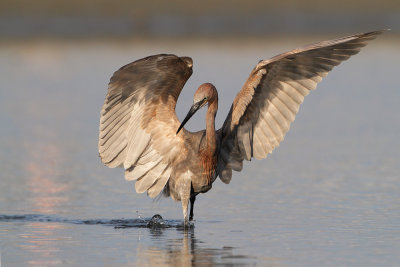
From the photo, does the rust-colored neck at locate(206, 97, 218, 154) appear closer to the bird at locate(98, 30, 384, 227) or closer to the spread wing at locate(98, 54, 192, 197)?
the bird at locate(98, 30, 384, 227)

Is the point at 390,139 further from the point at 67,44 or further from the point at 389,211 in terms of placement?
the point at 67,44

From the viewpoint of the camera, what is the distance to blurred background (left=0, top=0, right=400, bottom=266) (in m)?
10.4

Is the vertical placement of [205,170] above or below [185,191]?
above

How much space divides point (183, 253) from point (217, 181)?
4602mm

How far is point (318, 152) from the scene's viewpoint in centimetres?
1662

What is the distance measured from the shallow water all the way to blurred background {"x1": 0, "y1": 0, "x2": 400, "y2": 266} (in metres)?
0.02

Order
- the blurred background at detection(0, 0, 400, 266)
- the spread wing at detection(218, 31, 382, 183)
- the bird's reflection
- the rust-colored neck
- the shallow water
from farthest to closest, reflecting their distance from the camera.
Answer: the rust-colored neck → the spread wing at detection(218, 31, 382, 183) → the blurred background at detection(0, 0, 400, 266) → the shallow water → the bird's reflection

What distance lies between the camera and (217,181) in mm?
14922

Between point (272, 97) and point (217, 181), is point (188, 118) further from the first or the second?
point (217, 181)

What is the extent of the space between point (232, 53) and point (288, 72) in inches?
889

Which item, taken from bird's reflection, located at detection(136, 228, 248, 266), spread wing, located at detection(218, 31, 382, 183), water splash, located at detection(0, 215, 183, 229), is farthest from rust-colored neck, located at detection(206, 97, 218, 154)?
bird's reflection, located at detection(136, 228, 248, 266)

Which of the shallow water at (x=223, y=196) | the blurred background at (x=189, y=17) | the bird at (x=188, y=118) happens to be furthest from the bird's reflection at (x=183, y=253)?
the blurred background at (x=189, y=17)

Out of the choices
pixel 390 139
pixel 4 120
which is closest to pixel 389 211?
pixel 390 139

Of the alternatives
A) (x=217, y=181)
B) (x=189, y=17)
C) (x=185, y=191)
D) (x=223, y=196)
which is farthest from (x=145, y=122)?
(x=189, y=17)
